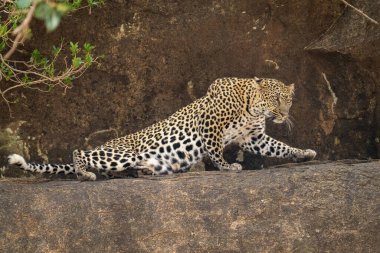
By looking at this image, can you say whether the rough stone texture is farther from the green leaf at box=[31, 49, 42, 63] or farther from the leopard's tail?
the green leaf at box=[31, 49, 42, 63]

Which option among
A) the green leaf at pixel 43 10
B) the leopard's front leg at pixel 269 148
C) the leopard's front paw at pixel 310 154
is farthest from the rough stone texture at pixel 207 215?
the green leaf at pixel 43 10

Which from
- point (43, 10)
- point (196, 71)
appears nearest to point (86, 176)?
point (196, 71)

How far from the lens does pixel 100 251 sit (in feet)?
24.5

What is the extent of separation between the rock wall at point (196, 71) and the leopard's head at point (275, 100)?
0.75 m

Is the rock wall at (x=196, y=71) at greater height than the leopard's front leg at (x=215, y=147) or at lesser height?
greater

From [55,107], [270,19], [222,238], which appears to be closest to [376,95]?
[270,19]

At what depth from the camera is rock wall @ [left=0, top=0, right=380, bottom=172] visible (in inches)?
396

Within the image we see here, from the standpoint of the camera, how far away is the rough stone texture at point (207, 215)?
24.4 ft

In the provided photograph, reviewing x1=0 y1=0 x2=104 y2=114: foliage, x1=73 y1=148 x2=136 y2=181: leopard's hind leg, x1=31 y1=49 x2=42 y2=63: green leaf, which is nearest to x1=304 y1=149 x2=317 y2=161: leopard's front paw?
x1=73 y1=148 x2=136 y2=181: leopard's hind leg

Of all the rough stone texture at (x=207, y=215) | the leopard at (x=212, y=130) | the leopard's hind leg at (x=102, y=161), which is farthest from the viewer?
the leopard at (x=212, y=130)

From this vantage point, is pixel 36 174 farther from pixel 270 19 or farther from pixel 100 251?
pixel 270 19

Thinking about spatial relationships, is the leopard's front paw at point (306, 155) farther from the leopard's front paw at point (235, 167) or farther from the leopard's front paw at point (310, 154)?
the leopard's front paw at point (235, 167)

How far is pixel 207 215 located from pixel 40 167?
2.72 meters

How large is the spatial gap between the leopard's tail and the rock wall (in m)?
0.68
